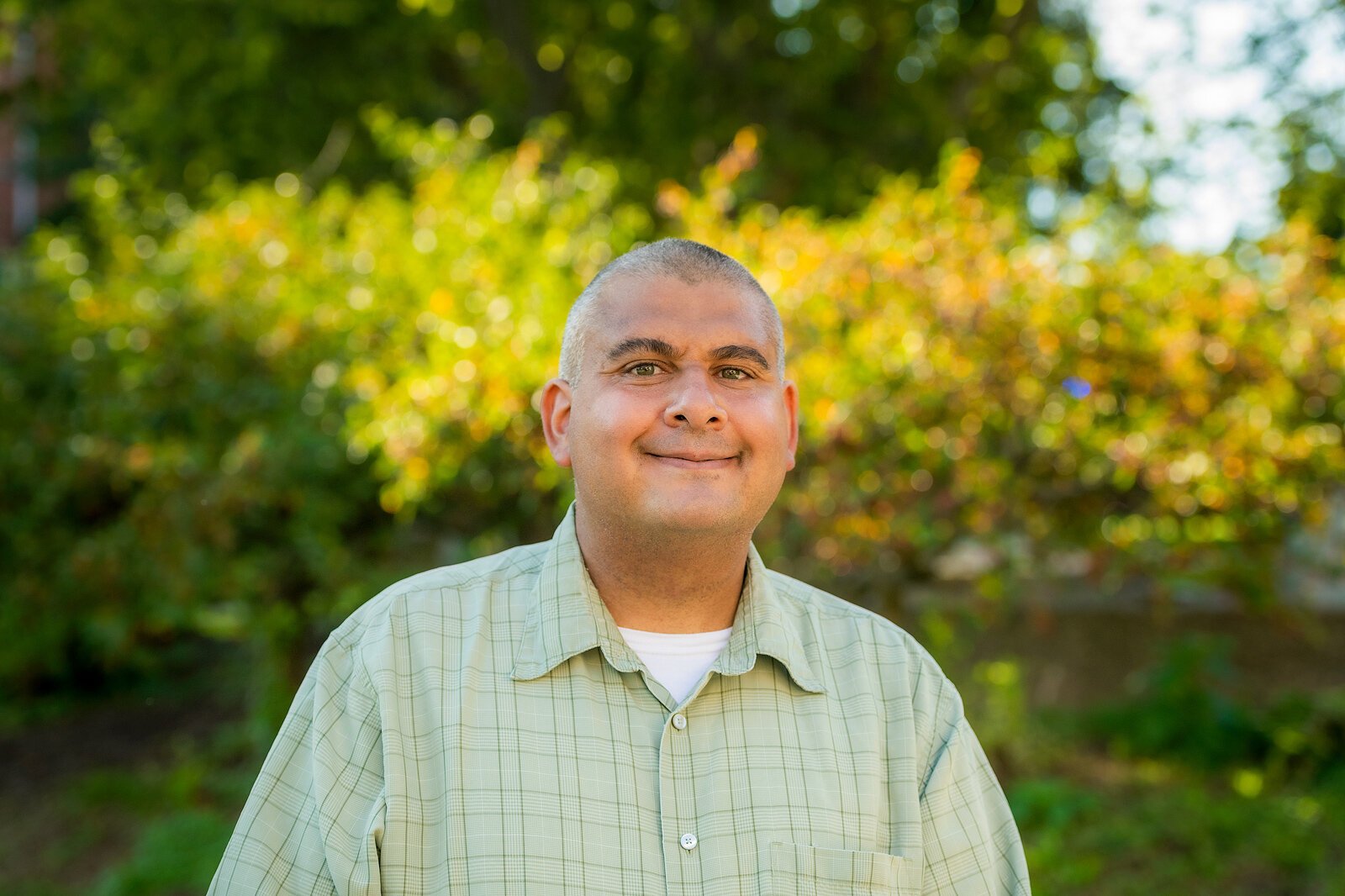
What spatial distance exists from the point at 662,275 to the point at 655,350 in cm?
14

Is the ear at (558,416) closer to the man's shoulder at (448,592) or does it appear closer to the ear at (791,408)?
the man's shoulder at (448,592)

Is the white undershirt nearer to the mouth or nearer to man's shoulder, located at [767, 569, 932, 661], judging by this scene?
man's shoulder, located at [767, 569, 932, 661]

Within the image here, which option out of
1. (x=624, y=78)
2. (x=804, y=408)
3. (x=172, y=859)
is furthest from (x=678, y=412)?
(x=624, y=78)

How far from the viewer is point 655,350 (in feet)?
6.70

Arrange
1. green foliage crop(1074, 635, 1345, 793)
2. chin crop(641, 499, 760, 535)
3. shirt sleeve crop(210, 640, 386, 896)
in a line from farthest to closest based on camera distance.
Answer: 1. green foliage crop(1074, 635, 1345, 793)
2. chin crop(641, 499, 760, 535)
3. shirt sleeve crop(210, 640, 386, 896)

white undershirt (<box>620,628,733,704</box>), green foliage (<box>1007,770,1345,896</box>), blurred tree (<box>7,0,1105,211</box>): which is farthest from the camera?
blurred tree (<box>7,0,1105,211</box>)

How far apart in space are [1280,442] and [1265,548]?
608mm

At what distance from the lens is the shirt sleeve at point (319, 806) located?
179cm

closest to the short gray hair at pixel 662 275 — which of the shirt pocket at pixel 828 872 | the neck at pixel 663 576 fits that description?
the neck at pixel 663 576

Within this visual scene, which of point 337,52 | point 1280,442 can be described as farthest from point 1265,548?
point 337,52

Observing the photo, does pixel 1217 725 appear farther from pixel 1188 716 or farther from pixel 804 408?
pixel 804 408

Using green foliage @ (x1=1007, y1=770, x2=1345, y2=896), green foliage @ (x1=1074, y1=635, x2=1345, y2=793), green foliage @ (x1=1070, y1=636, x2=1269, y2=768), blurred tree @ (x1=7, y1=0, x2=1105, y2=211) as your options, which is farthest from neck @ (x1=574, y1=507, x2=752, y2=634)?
blurred tree @ (x1=7, y1=0, x2=1105, y2=211)

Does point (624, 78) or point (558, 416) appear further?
point (624, 78)

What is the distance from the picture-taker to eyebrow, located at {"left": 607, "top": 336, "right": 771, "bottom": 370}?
2.04 m
